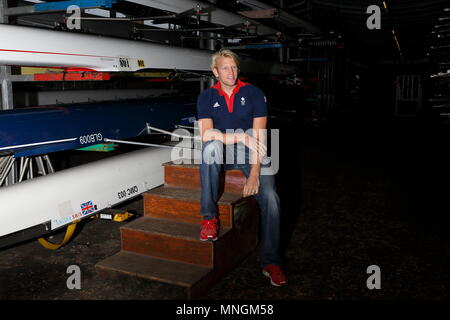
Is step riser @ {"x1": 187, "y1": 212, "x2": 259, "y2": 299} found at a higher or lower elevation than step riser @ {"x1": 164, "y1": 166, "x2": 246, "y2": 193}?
lower

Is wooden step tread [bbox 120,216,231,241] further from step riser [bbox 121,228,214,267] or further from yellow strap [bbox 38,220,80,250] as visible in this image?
yellow strap [bbox 38,220,80,250]

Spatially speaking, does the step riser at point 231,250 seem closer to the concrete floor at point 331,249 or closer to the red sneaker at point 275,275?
the concrete floor at point 331,249

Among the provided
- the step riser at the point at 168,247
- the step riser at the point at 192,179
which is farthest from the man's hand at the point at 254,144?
the step riser at the point at 168,247

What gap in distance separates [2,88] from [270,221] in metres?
3.50

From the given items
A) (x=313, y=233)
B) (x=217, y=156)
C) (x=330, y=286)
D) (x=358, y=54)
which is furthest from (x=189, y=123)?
(x=358, y=54)

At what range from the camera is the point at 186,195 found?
12.4 ft

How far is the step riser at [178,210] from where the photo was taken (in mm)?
3508

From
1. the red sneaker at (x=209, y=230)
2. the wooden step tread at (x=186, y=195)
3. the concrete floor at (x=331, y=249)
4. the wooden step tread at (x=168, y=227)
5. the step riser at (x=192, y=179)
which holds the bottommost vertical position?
the concrete floor at (x=331, y=249)

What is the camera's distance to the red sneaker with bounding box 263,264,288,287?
3303mm

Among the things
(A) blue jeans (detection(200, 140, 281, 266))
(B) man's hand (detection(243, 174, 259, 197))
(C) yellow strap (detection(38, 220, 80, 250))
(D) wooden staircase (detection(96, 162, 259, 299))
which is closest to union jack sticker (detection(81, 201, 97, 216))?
(C) yellow strap (detection(38, 220, 80, 250))

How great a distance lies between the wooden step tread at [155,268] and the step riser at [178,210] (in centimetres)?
42

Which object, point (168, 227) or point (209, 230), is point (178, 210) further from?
point (209, 230)

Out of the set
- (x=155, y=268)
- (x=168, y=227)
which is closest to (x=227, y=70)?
(x=168, y=227)

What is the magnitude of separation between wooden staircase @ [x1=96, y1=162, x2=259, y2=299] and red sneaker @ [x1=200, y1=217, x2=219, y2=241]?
1.6 inches
